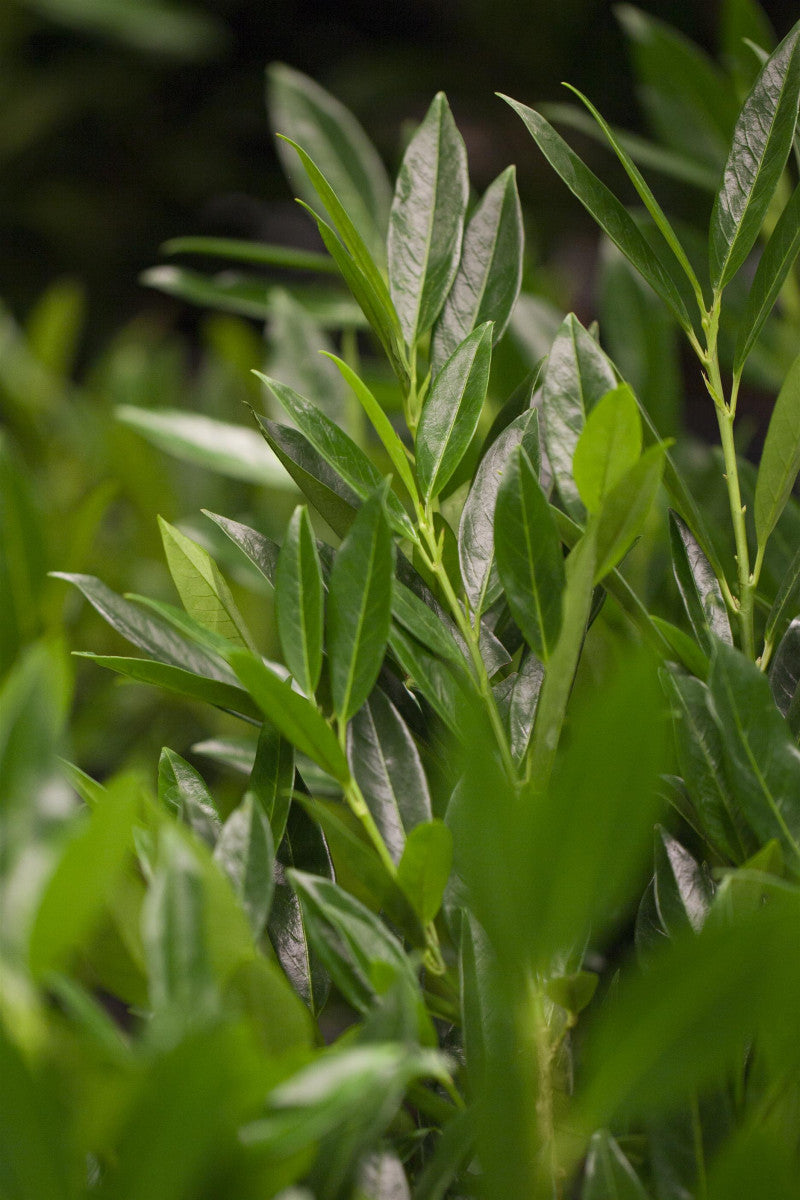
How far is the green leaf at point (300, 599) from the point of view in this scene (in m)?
0.23

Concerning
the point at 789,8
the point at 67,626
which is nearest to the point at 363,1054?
the point at 67,626

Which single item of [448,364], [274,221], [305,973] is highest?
[448,364]

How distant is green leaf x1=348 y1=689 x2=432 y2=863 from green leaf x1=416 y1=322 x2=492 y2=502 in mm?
61

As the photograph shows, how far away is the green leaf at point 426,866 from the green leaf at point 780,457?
0.12m

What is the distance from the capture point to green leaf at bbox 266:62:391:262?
0.51 m

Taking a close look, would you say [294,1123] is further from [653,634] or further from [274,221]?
[274,221]

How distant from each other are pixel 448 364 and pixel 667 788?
115 mm

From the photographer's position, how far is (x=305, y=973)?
24 centimetres

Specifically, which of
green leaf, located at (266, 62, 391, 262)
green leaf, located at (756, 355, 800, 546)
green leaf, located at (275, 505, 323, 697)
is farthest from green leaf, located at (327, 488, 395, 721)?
green leaf, located at (266, 62, 391, 262)

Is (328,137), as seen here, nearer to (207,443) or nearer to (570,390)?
(207,443)

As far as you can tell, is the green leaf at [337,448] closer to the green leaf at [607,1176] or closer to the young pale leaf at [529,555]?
the young pale leaf at [529,555]

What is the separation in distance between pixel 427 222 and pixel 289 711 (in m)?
0.16

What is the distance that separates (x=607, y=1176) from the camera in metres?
0.19

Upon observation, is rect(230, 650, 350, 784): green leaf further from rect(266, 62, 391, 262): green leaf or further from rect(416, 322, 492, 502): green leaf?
rect(266, 62, 391, 262): green leaf
